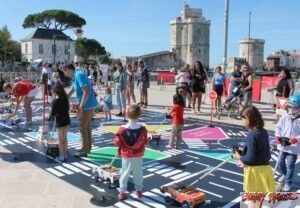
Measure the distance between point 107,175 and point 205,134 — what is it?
4.96 meters

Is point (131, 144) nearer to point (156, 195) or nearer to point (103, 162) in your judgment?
point (156, 195)

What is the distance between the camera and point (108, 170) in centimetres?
668

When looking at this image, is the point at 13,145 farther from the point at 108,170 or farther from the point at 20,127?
the point at 108,170

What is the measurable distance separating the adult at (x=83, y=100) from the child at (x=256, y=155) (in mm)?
3747

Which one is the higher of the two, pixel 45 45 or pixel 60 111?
pixel 45 45

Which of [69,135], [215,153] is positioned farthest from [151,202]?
[69,135]

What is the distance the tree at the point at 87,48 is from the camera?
317 ft

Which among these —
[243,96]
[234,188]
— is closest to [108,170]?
[234,188]

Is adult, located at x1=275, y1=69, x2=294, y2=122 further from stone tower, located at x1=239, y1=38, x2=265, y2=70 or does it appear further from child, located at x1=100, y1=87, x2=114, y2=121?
stone tower, located at x1=239, y1=38, x2=265, y2=70

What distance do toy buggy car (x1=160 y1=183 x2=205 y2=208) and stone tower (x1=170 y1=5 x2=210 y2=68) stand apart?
351ft

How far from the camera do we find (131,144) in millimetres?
5855

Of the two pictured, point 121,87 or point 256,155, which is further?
point 121,87

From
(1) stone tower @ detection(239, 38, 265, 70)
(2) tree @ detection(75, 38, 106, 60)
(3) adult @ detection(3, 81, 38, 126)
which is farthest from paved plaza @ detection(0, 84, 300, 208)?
(1) stone tower @ detection(239, 38, 265, 70)

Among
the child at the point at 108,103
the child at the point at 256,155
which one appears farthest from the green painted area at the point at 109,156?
the child at the point at 108,103
